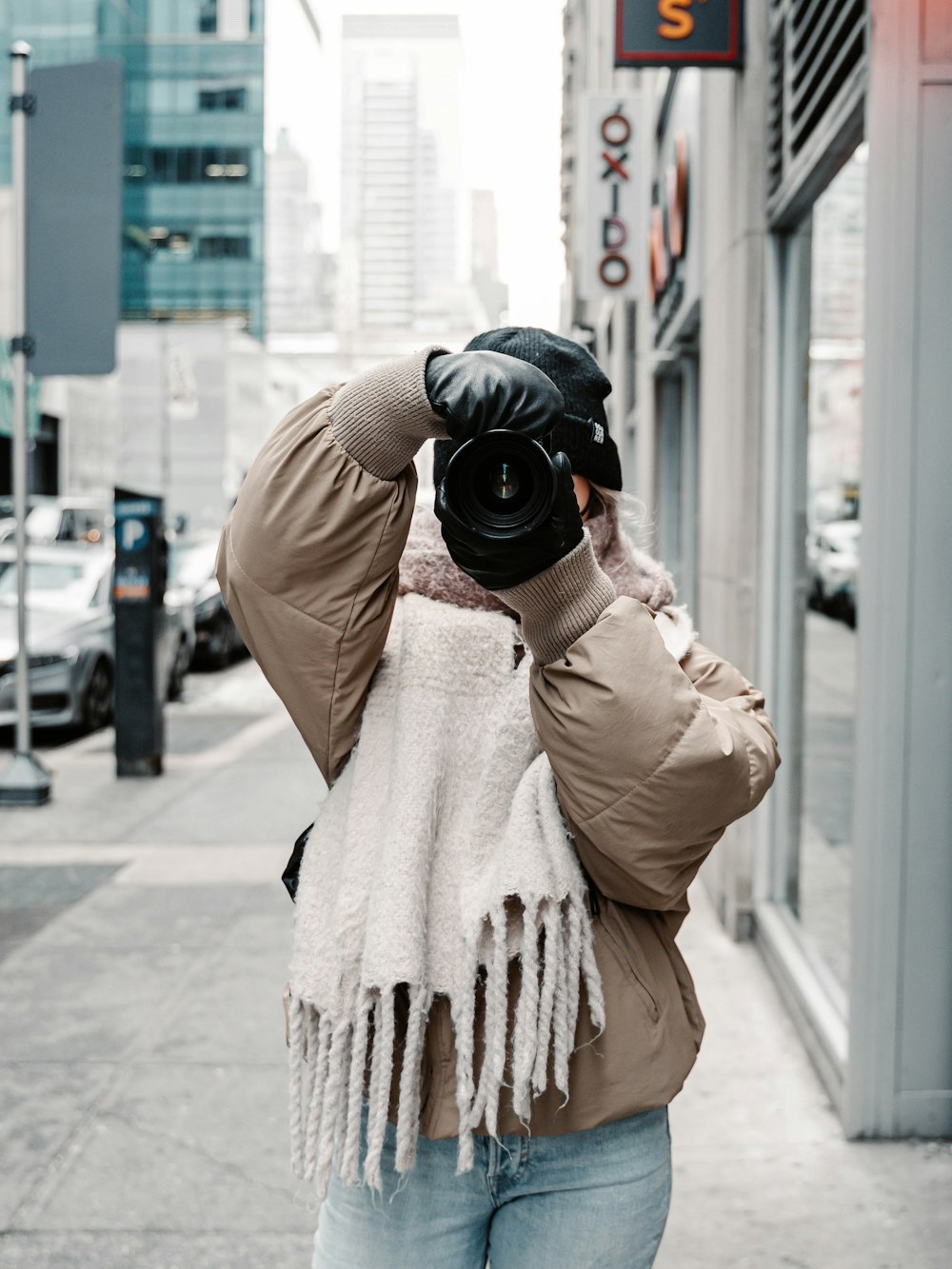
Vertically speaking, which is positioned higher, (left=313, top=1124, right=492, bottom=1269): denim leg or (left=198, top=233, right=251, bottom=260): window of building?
(left=198, top=233, right=251, bottom=260): window of building

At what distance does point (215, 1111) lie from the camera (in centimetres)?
378

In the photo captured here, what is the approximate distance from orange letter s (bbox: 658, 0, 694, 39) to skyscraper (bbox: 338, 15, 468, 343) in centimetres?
15595

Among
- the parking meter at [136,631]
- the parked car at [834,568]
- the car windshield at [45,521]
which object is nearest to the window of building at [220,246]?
the car windshield at [45,521]

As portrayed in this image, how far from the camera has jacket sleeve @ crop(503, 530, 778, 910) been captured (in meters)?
1.39

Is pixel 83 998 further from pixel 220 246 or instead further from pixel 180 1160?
pixel 220 246

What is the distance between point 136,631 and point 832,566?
232 inches

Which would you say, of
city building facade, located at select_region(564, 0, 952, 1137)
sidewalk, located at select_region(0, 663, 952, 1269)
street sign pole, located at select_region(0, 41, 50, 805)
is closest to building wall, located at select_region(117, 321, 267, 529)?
street sign pole, located at select_region(0, 41, 50, 805)

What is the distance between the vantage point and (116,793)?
874 cm

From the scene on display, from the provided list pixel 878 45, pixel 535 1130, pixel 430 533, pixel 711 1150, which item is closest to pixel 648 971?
pixel 535 1130

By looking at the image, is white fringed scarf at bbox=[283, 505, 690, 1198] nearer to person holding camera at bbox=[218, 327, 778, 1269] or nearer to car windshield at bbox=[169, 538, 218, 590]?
person holding camera at bbox=[218, 327, 778, 1269]

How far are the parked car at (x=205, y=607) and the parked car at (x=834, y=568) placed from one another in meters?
12.0

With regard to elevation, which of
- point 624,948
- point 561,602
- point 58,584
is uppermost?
point 561,602

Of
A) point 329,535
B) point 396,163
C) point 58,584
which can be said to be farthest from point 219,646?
point 396,163

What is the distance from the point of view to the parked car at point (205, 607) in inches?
656
